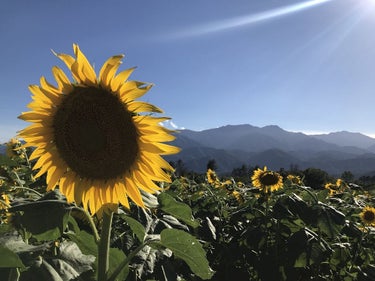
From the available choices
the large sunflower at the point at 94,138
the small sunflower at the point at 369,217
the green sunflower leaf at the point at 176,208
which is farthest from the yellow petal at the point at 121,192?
the small sunflower at the point at 369,217

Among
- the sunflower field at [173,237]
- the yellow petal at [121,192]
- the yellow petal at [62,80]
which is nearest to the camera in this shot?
the sunflower field at [173,237]

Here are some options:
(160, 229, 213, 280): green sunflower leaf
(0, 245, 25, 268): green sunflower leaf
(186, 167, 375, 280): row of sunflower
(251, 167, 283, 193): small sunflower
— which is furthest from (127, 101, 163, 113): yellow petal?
(251, 167, 283, 193): small sunflower

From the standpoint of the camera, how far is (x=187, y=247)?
1.95 metres

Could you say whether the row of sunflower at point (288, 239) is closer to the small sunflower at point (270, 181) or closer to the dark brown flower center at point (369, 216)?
the dark brown flower center at point (369, 216)

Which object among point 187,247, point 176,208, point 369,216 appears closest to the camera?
point 187,247

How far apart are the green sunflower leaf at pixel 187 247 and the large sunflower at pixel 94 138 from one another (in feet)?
0.93

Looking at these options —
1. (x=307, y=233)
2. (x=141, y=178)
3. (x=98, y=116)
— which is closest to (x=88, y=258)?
(x=141, y=178)

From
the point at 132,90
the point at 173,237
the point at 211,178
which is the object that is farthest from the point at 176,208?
the point at 211,178

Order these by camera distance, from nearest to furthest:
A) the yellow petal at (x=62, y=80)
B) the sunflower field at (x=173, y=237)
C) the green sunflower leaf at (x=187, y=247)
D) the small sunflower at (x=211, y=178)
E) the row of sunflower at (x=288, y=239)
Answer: the sunflower field at (x=173, y=237)
the green sunflower leaf at (x=187, y=247)
the yellow petal at (x=62, y=80)
the row of sunflower at (x=288, y=239)
the small sunflower at (x=211, y=178)

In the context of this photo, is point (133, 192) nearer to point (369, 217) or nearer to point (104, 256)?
point (104, 256)

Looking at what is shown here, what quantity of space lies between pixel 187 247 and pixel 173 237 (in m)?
0.08

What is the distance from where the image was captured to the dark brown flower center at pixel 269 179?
23.6 feet

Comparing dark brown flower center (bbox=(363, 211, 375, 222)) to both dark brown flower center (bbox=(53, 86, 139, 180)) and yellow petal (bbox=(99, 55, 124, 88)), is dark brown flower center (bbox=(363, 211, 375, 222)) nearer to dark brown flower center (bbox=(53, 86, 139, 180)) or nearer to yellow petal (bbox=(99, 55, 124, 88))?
dark brown flower center (bbox=(53, 86, 139, 180))

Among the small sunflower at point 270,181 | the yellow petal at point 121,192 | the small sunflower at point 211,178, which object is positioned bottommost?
the small sunflower at point 211,178
